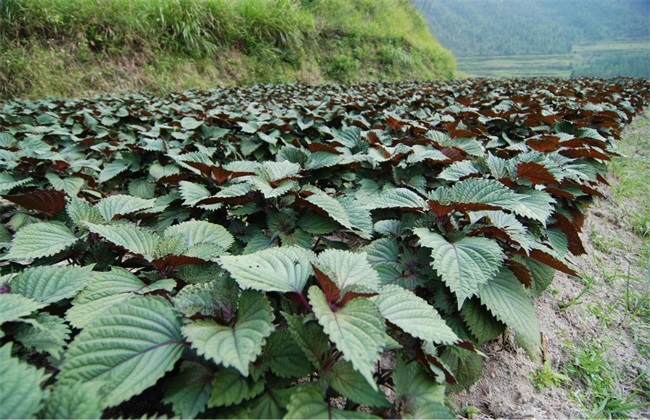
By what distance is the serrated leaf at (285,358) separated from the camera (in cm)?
75

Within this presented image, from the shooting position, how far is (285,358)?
2.52 feet

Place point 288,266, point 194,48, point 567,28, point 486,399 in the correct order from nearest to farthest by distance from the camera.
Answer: point 288,266, point 486,399, point 194,48, point 567,28

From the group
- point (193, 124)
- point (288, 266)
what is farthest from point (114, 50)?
point (288, 266)

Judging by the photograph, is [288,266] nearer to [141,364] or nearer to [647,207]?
[141,364]

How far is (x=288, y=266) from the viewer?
2.95 feet

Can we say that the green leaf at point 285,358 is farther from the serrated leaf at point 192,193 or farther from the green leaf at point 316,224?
the serrated leaf at point 192,193

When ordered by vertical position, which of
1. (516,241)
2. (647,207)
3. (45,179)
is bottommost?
(647,207)

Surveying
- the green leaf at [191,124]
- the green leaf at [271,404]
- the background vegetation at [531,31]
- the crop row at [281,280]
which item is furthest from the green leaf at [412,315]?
the background vegetation at [531,31]

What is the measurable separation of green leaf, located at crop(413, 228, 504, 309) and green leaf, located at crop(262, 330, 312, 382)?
44cm

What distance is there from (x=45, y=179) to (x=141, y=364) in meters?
1.88

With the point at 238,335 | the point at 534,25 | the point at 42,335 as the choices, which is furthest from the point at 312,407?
the point at 534,25

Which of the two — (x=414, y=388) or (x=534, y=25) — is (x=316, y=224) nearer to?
(x=414, y=388)

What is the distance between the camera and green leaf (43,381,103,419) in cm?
55

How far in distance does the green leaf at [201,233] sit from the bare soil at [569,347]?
861mm
